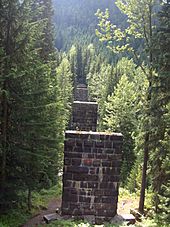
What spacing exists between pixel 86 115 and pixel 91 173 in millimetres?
9579

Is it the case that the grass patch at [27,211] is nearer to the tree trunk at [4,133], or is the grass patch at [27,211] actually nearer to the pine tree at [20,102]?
the pine tree at [20,102]

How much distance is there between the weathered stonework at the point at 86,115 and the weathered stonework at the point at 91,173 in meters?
9.31

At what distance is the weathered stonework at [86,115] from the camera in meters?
20.2

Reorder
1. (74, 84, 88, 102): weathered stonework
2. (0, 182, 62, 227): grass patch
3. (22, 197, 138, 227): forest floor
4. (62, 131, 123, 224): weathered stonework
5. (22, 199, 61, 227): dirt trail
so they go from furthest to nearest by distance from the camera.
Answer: (74, 84, 88, 102): weathered stonework < (22, 197, 138, 227): forest floor < (0, 182, 62, 227): grass patch < (22, 199, 61, 227): dirt trail < (62, 131, 123, 224): weathered stonework

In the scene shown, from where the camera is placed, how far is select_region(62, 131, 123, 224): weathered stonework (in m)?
10.8

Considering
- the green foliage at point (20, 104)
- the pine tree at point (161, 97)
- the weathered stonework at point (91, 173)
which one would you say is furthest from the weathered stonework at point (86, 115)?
the weathered stonework at point (91, 173)

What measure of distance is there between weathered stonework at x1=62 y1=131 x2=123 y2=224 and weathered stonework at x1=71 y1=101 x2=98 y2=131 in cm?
931

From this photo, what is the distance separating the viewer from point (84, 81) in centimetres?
10044

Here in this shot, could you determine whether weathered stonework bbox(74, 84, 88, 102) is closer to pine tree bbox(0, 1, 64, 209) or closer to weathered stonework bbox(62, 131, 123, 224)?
pine tree bbox(0, 1, 64, 209)

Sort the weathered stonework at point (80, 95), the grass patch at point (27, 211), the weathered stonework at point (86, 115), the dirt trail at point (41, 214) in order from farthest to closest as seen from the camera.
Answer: the weathered stonework at point (80, 95) → the weathered stonework at point (86, 115) → the grass patch at point (27, 211) → the dirt trail at point (41, 214)

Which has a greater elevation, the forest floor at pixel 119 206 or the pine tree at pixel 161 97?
the pine tree at pixel 161 97

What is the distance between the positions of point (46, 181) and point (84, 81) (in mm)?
80491

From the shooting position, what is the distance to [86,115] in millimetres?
20266

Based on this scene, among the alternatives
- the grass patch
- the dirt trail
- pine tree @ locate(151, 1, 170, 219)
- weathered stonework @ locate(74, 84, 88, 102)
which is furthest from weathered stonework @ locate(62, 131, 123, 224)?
weathered stonework @ locate(74, 84, 88, 102)
